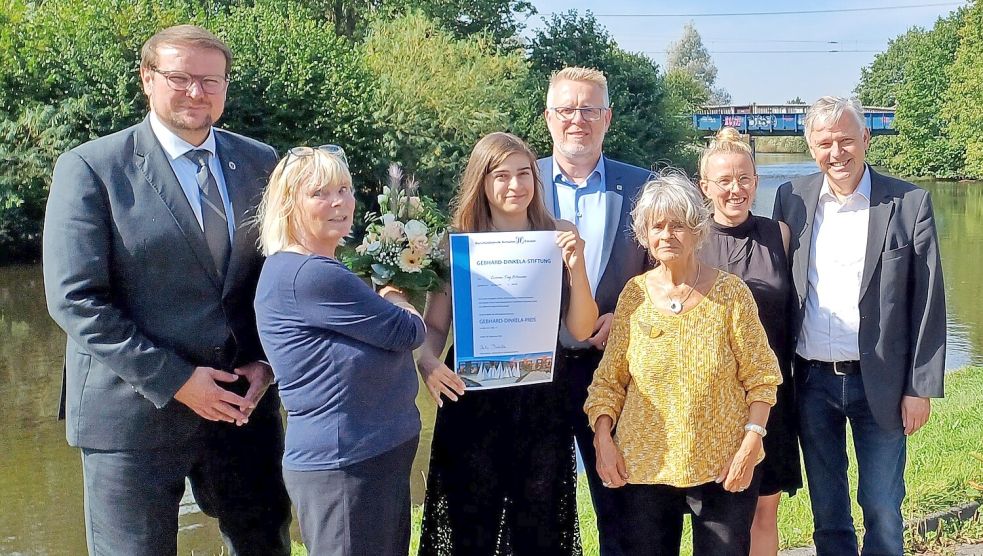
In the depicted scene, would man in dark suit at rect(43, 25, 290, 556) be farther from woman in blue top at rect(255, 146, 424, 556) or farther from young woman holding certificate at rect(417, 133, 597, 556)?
young woman holding certificate at rect(417, 133, 597, 556)

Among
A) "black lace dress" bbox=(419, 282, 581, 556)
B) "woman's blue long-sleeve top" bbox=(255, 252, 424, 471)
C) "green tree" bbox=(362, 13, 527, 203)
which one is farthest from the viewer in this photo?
"green tree" bbox=(362, 13, 527, 203)

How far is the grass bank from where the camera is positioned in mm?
4906

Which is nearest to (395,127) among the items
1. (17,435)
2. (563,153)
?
(17,435)

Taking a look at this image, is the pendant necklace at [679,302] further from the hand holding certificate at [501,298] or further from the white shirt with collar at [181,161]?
the white shirt with collar at [181,161]

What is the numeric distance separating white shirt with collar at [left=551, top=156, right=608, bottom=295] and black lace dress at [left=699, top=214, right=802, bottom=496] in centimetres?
48

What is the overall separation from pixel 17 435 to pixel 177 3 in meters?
23.8

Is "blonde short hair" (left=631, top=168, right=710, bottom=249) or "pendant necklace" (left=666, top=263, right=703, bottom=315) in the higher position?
"blonde short hair" (left=631, top=168, right=710, bottom=249)

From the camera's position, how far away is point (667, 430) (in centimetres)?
346

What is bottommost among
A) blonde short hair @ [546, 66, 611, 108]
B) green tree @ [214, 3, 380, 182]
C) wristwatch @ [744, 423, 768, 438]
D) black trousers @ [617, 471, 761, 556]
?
black trousers @ [617, 471, 761, 556]

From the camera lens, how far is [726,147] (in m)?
3.98

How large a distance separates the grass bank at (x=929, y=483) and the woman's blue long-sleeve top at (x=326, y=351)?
7.47ft

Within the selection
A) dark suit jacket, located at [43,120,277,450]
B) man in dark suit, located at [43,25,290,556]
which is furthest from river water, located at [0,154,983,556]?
dark suit jacket, located at [43,120,277,450]

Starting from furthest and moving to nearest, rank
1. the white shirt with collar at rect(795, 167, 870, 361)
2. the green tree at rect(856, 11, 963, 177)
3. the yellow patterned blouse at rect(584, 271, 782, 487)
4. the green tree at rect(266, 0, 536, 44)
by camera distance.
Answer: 1. the green tree at rect(856, 11, 963, 177)
2. the green tree at rect(266, 0, 536, 44)
3. the white shirt with collar at rect(795, 167, 870, 361)
4. the yellow patterned blouse at rect(584, 271, 782, 487)

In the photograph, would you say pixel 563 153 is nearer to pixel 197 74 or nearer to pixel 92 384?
pixel 197 74
